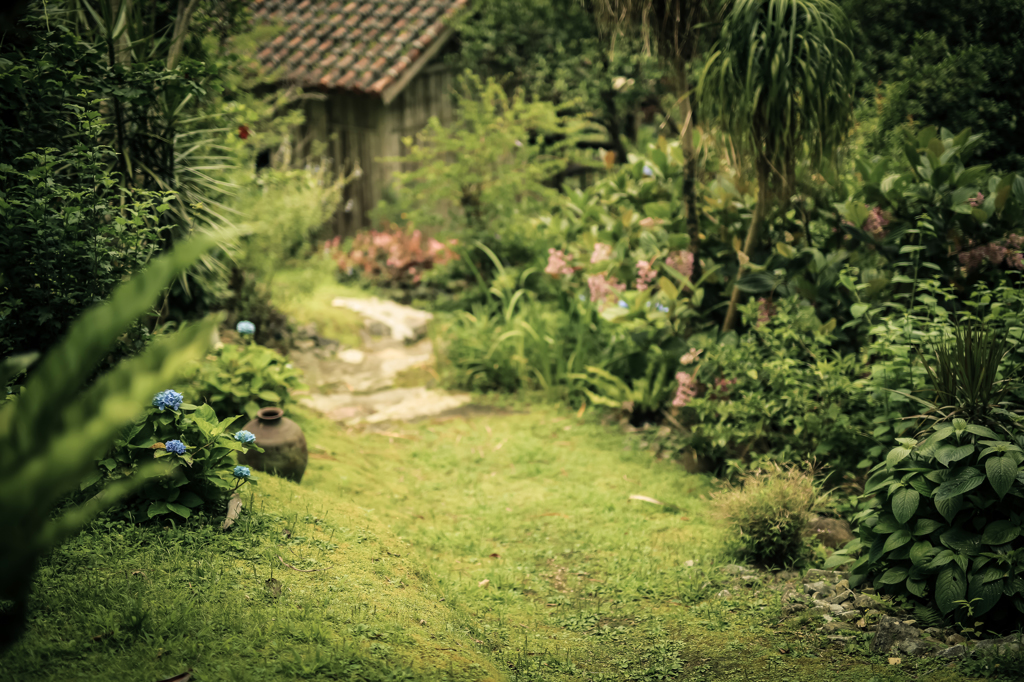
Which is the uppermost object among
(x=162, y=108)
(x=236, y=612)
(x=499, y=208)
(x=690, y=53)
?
(x=690, y=53)

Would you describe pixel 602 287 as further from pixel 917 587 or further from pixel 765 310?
pixel 917 587

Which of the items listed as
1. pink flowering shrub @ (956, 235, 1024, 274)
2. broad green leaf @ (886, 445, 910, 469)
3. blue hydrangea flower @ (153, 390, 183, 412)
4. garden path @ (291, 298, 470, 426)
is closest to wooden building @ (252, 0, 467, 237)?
garden path @ (291, 298, 470, 426)

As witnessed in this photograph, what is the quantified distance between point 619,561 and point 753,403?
1.23 meters

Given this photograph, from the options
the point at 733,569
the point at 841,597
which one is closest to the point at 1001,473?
the point at 841,597

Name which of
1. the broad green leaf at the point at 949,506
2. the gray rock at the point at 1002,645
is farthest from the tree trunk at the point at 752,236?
the gray rock at the point at 1002,645

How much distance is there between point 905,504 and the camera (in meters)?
2.86

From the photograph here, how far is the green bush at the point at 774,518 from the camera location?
136 inches

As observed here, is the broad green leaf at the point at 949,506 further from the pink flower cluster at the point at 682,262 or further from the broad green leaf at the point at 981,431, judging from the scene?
the pink flower cluster at the point at 682,262

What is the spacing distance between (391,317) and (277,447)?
4447 millimetres

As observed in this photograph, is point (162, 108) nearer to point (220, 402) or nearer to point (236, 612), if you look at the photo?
point (220, 402)

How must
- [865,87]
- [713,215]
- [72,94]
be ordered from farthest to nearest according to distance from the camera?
[865,87] → [713,215] → [72,94]

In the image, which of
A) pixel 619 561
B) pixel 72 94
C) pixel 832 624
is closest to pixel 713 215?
pixel 619 561

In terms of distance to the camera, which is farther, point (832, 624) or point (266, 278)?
point (266, 278)

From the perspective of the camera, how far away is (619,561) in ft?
12.2
